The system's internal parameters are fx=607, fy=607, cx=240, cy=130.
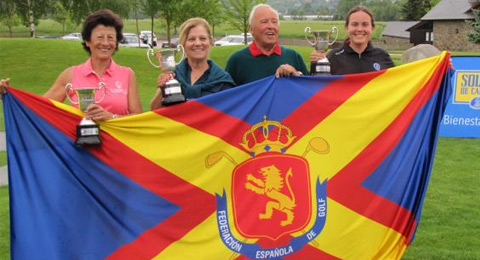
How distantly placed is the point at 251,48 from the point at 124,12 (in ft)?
136

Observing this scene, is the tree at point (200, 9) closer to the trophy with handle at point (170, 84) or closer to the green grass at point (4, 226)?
the green grass at point (4, 226)

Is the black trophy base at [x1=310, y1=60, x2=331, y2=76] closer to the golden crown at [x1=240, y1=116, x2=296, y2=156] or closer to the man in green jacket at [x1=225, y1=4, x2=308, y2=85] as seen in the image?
the man in green jacket at [x1=225, y1=4, x2=308, y2=85]

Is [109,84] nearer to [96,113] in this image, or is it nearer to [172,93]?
[96,113]

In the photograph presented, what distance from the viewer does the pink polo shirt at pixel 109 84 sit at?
427 cm

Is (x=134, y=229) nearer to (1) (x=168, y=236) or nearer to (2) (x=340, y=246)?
(1) (x=168, y=236)

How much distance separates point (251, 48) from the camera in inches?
199

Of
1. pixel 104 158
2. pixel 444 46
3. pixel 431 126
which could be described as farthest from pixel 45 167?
pixel 444 46

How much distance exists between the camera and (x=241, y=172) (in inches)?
172

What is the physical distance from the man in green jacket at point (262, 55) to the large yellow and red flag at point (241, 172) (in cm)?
51

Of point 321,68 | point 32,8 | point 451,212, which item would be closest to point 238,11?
point 32,8

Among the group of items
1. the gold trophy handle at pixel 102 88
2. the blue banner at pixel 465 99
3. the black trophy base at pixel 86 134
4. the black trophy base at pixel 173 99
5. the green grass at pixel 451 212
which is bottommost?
the green grass at pixel 451 212

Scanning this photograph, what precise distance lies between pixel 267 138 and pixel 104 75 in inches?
49.4

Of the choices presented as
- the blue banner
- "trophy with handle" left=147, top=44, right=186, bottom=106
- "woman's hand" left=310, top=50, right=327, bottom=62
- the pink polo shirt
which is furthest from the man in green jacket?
the blue banner

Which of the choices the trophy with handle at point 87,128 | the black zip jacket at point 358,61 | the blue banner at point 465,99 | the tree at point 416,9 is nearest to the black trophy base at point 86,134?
the trophy with handle at point 87,128
